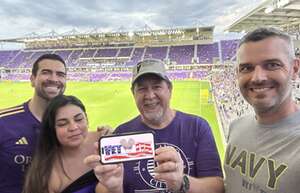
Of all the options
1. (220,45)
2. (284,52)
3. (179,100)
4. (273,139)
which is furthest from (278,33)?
(220,45)

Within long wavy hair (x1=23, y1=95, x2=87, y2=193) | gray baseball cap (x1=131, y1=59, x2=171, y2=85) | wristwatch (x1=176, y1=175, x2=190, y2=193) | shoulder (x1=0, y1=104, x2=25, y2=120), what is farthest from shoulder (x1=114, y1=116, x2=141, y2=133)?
shoulder (x1=0, y1=104, x2=25, y2=120)

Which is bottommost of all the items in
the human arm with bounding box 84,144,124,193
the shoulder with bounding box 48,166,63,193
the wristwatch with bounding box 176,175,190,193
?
the shoulder with bounding box 48,166,63,193

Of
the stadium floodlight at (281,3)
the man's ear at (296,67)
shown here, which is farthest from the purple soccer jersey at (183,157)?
the stadium floodlight at (281,3)

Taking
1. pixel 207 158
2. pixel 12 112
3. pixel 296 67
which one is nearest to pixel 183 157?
pixel 207 158

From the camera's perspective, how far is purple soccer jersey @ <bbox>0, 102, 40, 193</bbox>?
8.14 ft

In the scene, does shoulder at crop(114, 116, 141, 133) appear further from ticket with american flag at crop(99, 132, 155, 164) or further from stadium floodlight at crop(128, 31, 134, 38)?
stadium floodlight at crop(128, 31, 134, 38)

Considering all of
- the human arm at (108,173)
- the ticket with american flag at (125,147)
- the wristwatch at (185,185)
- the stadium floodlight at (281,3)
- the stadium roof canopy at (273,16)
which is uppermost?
the stadium roof canopy at (273,16)

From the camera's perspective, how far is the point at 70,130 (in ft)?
6.86

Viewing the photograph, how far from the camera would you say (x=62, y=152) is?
2160 millimetres

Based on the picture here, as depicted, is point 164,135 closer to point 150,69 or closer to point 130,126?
point 130,126

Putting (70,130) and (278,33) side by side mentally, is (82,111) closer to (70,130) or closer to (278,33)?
(70,130)

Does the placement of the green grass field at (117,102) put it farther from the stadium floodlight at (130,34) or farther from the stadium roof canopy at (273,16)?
the stadium floodlight at (130,34)

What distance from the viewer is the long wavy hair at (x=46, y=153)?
2002 millimetres

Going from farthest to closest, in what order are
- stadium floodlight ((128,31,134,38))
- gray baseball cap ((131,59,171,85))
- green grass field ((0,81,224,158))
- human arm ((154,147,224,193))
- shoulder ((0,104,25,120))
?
stadium floodlight ((128,31,134,38)), green grass field ((0,81,224,158)), shoulder ((0,104,25,120)), gray baseball cap ((131,59,171,85)), human arm ((154,147,224,193))
